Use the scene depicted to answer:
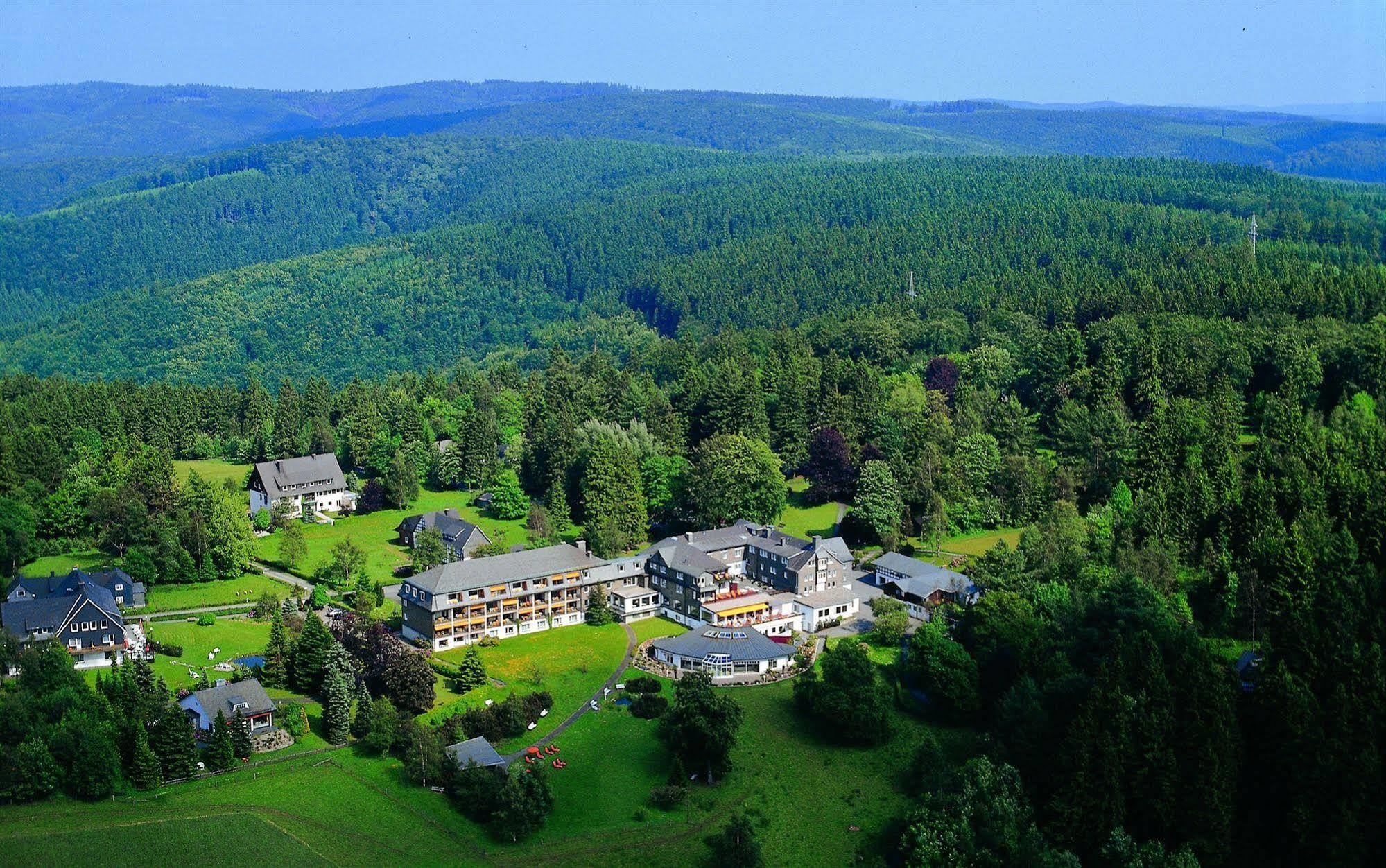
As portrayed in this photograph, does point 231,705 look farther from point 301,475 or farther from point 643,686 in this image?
point 301,475

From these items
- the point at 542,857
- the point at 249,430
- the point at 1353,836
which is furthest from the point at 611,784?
the point at 249,430

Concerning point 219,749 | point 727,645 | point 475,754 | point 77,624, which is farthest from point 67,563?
point 727,645

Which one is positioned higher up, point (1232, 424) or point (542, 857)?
→ point (1232, 424)

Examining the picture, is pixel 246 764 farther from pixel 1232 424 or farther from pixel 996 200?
pixel 996 200

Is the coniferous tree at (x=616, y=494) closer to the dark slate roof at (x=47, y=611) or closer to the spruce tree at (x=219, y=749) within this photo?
the dark slate roof at (x=47, y=611)

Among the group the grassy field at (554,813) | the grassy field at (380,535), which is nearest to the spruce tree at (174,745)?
the grassy field at (554,813)

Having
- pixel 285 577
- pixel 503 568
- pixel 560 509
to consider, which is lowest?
pixel 285 577

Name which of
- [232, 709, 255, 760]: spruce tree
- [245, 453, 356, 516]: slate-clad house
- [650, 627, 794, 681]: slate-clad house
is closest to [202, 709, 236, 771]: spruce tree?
[232, 709, 255, 760]: spruce tree
